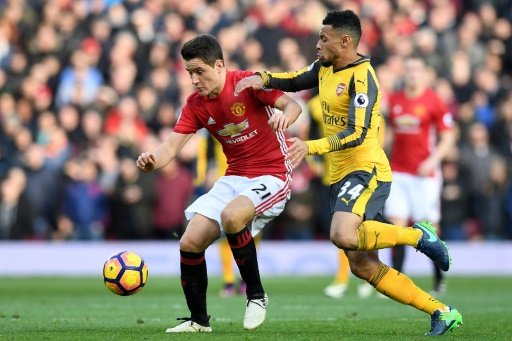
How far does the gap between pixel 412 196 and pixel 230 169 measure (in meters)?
5.45

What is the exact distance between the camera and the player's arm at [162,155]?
9.58 metres

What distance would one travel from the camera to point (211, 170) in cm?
1697

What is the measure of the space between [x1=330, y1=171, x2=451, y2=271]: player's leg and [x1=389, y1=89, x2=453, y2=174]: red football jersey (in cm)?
525

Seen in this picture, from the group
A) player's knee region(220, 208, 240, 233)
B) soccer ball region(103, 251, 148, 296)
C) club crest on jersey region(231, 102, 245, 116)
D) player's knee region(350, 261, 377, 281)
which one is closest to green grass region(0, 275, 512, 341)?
soccer ball region(103, 251, 148, 296)

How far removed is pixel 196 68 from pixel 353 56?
125cm

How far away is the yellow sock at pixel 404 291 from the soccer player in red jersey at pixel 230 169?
0.94 meters

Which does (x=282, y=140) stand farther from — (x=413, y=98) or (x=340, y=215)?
(x=413, y=98)

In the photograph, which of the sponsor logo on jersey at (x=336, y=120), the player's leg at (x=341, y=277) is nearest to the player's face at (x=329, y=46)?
the sponsor logo on jersey at (x=336, y=120)

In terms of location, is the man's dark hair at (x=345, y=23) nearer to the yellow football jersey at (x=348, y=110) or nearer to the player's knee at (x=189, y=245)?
the yellow football jersey at (x=348, y=110)

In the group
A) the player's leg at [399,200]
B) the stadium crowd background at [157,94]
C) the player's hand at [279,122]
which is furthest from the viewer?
the stadium crowd background at [157,94]

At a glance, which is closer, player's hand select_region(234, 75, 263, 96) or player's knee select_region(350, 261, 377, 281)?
player's knee select_region(350, 261, 377, 281)

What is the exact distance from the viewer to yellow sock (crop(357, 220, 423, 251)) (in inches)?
369

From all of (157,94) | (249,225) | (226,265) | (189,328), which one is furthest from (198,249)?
(157,94)

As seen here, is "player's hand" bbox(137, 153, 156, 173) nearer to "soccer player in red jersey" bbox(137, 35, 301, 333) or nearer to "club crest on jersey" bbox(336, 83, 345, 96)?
"soccer player in red jersey" bbox(137, 35, 301, 333)
